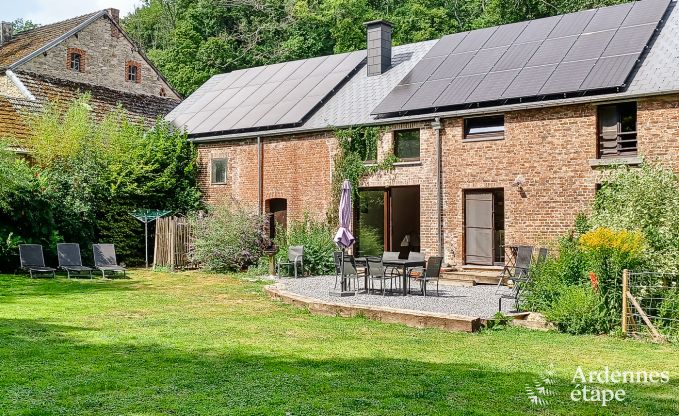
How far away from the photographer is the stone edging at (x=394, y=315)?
9.47m

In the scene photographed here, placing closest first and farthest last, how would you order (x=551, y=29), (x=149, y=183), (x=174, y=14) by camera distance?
(x=551, y=29) → (x=149, y=183) → (x=174, y=14)

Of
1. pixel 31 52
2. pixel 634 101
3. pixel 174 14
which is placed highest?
pixel 174 14

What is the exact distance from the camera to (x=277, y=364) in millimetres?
7180

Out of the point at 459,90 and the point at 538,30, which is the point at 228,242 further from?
the point at 538,30

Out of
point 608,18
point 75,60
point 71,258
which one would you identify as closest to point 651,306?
point 608,18

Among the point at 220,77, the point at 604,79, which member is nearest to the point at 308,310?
the point at 604,79

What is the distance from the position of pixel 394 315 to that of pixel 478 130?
8177 mm

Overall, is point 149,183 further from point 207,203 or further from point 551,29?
point 551,29

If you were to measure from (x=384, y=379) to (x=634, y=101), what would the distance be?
1095 cm

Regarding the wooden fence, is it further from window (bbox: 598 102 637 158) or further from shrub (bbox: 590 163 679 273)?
shrub (bbox: 590 163 679 273)

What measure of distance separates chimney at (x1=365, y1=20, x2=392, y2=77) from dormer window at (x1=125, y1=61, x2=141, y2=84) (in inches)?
598

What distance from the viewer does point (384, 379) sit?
655cm

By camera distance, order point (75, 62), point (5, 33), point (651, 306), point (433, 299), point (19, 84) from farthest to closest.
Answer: point (5, 33) < point (75, 62) < point (19, 84) < point (433, 299) < point (651, 306)

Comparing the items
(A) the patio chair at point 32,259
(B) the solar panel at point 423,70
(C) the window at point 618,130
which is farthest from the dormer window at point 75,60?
(C) the window at point 618,130
